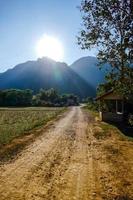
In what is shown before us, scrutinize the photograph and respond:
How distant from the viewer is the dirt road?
34.0ft

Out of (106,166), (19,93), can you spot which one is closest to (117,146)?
(106,166)

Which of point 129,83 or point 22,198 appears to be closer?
point 22,198

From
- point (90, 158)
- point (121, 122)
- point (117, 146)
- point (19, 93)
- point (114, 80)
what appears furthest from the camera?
point (19, 93)

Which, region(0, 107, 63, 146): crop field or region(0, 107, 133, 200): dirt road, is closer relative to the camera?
region(0, 107, 133, 200): dirt road

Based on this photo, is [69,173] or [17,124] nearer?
[69,173]

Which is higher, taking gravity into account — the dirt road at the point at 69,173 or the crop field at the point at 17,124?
the crop field at the point at 17,124

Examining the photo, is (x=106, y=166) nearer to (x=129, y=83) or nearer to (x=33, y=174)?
(x=33, y=174)

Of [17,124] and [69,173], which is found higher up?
[17,124]

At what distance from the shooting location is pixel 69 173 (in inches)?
515

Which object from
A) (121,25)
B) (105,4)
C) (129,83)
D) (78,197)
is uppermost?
(105,4)

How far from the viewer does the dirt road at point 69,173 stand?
34.0ft

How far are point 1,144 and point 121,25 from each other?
10127mm

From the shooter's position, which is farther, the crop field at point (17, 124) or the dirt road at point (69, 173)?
the crop field at point (17, 124)

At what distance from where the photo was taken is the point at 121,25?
18.7 meters
